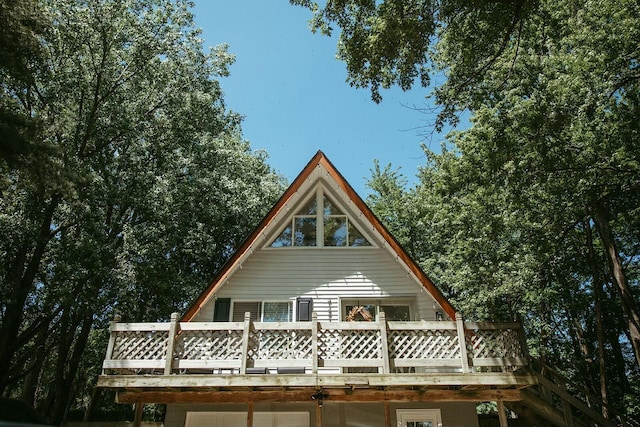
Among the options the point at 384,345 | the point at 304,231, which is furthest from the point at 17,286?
the point at 384,345

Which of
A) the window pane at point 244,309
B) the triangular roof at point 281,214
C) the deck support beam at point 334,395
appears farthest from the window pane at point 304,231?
the deck support beam at point 334,395

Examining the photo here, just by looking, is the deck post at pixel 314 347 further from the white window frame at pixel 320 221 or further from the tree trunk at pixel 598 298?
the tree trunk at pixel 598 298

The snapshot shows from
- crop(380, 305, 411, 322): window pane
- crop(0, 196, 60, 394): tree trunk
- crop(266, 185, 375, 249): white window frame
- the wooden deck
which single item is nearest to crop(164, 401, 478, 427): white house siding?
the wooden deck

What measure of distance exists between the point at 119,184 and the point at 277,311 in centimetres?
1072

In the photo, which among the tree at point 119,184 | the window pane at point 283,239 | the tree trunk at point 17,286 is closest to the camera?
the window pane at point 283,239

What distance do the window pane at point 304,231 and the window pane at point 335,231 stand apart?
38 centimetres

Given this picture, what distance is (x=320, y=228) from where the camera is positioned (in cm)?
1445

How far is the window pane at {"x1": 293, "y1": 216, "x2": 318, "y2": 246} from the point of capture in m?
14.4

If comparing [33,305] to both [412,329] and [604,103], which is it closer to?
[412,329]

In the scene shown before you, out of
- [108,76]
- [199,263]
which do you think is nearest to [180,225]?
[199,263]

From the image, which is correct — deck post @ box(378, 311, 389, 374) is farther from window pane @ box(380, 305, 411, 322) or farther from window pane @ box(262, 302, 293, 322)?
window pane @ box(262, 302, 293, 322)

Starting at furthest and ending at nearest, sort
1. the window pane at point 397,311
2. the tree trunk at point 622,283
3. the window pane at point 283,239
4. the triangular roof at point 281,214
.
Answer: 1. the tree trunk at point 622,283
2. the window pane at point 283,239
3. the window pane at point 397,311
4. the triangular roof at point 281,214

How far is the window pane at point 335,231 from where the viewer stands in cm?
1441

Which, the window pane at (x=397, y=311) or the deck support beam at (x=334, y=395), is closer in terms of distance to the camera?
the deck support beam at (x=334, y=395)
